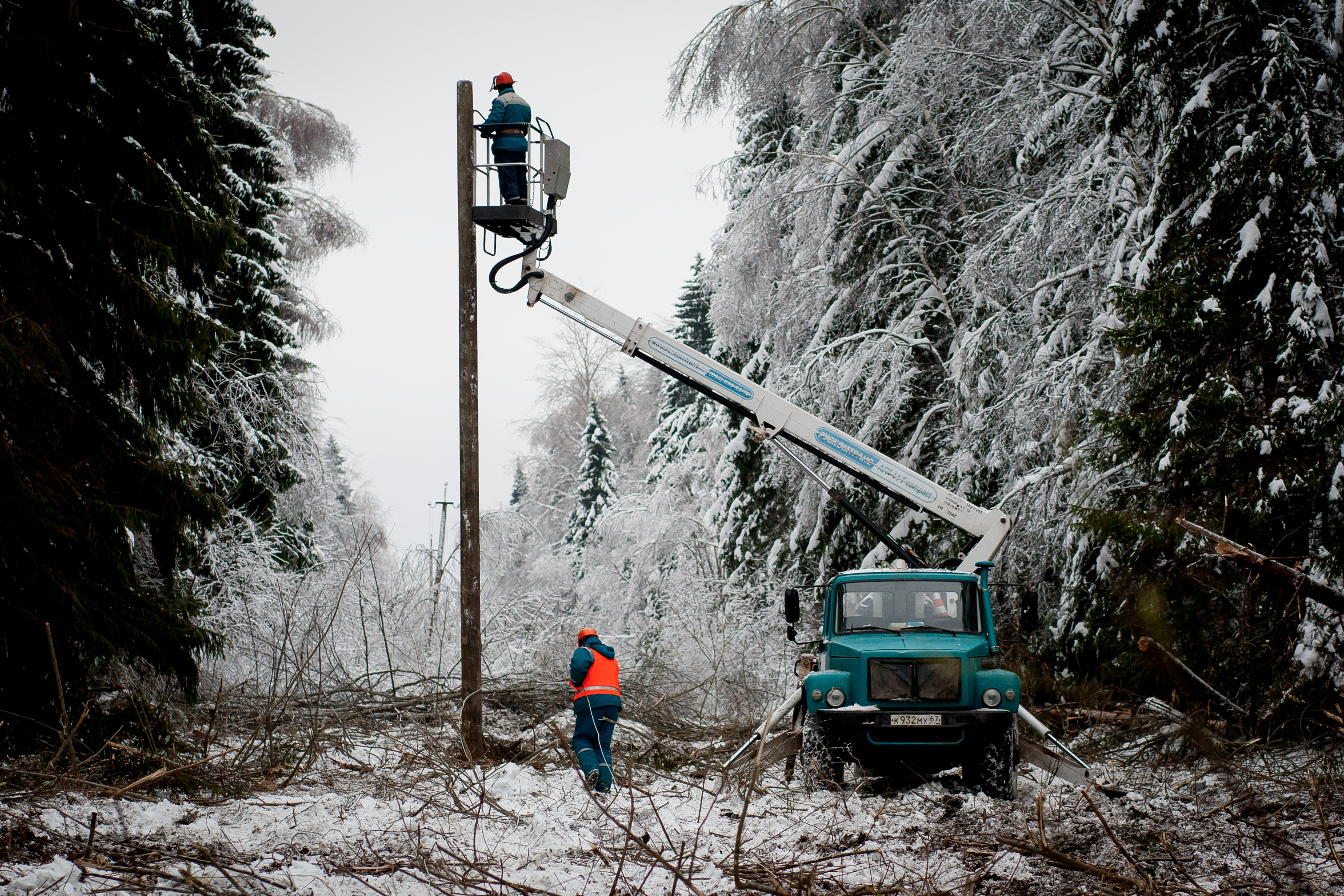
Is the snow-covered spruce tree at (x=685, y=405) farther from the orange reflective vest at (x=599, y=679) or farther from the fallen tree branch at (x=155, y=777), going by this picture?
the fallen tree branch at (x=155, y=777)

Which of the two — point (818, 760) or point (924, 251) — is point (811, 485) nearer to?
point (924, 251)

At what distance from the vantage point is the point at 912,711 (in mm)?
8641

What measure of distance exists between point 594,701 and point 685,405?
2315 centimetres

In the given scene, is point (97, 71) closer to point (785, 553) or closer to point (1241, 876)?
point (1241, 876)

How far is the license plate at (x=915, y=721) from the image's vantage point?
8492 mm

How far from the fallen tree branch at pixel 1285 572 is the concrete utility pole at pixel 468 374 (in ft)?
20.2

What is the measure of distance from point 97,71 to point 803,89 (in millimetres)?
12163

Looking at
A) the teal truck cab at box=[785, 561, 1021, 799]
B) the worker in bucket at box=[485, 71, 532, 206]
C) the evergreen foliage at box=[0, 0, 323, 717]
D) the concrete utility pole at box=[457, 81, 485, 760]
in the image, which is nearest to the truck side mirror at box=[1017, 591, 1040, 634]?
the teal truck cab at box=[785, 561, 1021, 799]

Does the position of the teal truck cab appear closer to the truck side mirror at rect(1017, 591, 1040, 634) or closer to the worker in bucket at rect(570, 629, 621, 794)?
the truck side mirror at rect(1017, 591, 1040, 634)

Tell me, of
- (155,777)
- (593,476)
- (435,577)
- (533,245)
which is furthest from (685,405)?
(155,777)

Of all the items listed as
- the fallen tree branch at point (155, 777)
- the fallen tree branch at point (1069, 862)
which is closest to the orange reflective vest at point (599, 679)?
the fallen tree branch at point (155, 777)

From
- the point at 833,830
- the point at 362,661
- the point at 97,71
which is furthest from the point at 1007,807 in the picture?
the point at 362,661

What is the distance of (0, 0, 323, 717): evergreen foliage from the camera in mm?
7422

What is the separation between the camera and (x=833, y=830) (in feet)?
21.7
